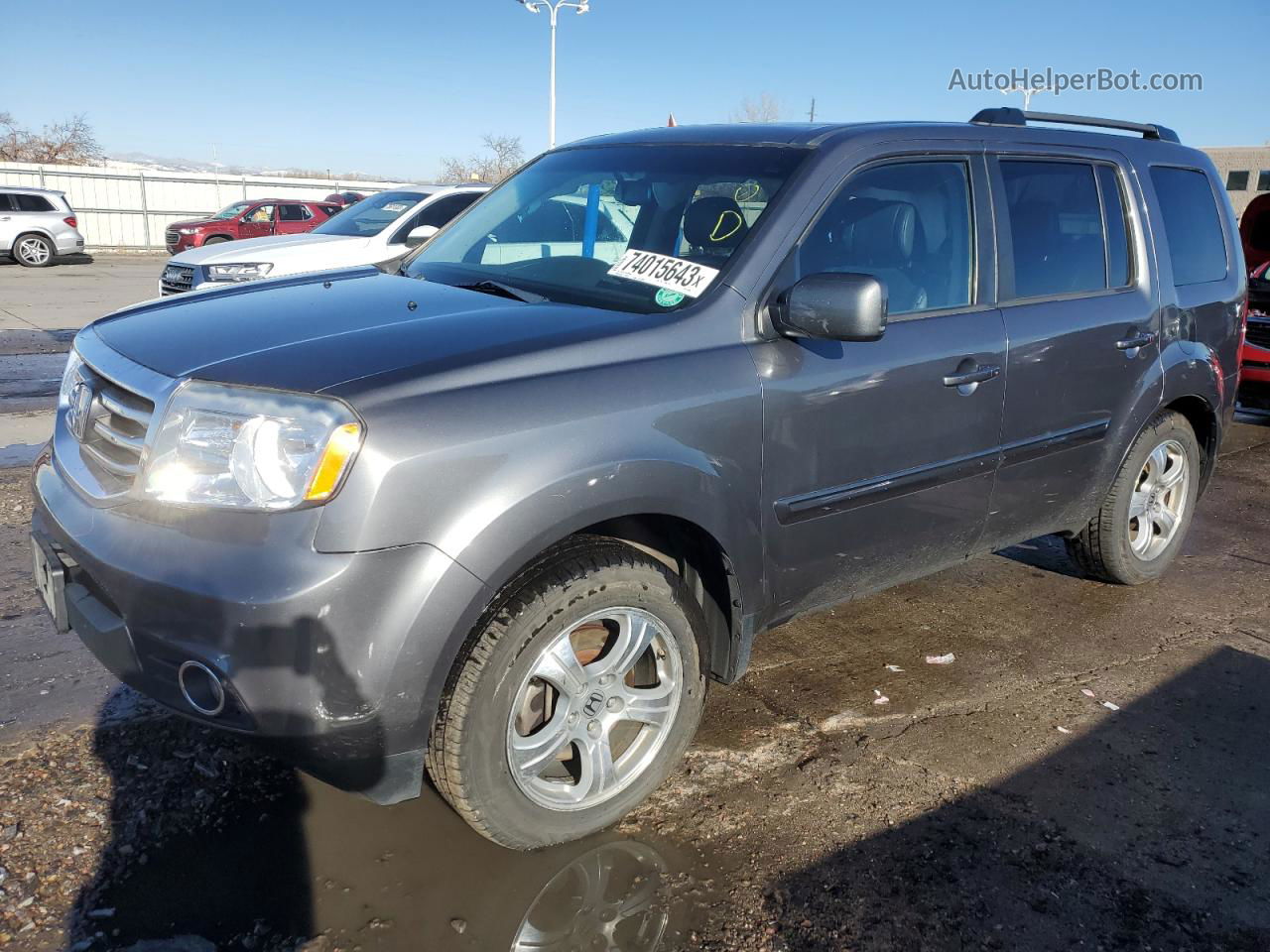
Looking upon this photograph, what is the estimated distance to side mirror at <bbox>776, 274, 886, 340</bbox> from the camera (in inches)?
106

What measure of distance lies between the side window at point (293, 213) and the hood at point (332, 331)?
2264 cm

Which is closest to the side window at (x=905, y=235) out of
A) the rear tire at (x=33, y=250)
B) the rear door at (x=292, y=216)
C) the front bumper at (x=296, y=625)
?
the front bumper at (x=296, y=625)

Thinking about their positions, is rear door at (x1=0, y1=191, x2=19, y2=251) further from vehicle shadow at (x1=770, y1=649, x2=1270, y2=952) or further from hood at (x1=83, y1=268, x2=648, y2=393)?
vehicle shadow at (x1=770, y1=649, x2=1270, y2=952)

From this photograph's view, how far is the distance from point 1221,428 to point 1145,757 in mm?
2141

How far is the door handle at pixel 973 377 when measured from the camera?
10.7ft

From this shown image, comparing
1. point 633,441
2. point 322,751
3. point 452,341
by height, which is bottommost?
point 322,751

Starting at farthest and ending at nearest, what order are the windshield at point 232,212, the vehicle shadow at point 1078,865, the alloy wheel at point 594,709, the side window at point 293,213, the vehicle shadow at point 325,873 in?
the side window at point 293,213
the windshield at point 232,212
the alloy wheel at point 594,709
the vehicle shadow at point 1078,865
the vehicle shadow at point 325,873

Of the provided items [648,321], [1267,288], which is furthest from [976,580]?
[1267,288]

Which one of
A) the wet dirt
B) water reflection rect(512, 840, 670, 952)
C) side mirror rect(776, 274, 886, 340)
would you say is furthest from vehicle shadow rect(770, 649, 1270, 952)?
side mirror rect(776, 274, 886, 340)

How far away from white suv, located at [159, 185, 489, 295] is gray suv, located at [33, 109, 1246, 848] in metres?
5.70

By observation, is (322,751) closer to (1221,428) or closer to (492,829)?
(492,829)

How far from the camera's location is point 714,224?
3.08 meters

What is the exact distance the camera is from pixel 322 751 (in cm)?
221

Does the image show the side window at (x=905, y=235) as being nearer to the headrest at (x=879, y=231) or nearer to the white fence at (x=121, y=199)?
the headrest at (x=879, y=231)
